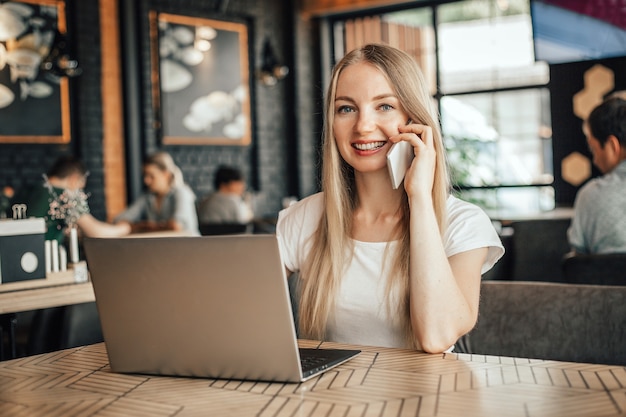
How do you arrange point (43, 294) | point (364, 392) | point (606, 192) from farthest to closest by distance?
1. point (606, 192)
2. point (43, 294)
3. point (364, 392)

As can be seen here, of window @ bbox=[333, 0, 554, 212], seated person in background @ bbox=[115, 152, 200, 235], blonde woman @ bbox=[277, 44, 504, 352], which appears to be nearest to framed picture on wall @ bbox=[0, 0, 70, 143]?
seated person in background @ bbox=[115, 152, 200, 235]

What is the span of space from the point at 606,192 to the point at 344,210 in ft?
6.17

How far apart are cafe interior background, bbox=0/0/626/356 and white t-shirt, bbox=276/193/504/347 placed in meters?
4.04

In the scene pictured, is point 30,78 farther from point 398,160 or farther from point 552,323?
point 552,323

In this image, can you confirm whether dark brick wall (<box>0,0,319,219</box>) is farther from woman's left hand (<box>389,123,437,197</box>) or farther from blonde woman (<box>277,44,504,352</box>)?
woman's left hand (<box>389,123,437,197</box>)

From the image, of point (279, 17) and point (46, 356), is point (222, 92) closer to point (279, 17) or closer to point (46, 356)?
point (279, 17)

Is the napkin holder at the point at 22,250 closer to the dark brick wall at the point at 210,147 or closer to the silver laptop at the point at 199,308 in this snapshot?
the silver laptop at the point at 199,308

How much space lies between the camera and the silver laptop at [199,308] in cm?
121

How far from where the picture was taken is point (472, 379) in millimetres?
1241

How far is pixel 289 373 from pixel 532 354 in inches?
32.7

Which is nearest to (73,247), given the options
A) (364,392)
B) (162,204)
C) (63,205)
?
(63,205)

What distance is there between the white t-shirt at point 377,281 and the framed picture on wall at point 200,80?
547 cm

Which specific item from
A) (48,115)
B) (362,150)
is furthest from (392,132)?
(48,115)

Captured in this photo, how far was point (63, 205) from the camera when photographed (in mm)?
3113
